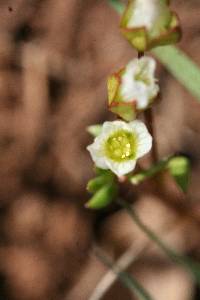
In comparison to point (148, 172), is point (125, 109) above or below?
above

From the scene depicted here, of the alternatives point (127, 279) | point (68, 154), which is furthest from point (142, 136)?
point (68, 154)

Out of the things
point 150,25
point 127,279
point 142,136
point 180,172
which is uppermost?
point 150,25

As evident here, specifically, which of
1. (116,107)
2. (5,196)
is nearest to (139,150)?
(116,107)

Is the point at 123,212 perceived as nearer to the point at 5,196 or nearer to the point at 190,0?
the point at 5,196

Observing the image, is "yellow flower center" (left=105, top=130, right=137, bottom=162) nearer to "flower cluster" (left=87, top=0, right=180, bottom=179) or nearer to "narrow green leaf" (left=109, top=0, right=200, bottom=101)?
"flower cluster" (left=87, top=0, right=180, bottom=179)

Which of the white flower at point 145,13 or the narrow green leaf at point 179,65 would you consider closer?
the white flower at point 145,13

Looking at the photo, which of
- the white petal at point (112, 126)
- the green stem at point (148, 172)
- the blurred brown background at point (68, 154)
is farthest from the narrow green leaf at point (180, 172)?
the blurred brown background at point (68, 154)

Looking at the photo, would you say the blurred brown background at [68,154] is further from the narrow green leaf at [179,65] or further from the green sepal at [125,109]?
the green sepal at [125,109]

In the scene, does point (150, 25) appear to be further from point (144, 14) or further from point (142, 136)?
point (142, 136)

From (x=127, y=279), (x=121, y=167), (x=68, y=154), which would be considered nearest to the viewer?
(x=121, y=167)
